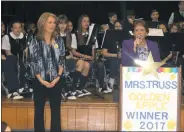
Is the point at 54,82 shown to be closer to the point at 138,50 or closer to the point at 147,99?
the point at 138,50

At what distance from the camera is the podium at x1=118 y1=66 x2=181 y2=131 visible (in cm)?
305

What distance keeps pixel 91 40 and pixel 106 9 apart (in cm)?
333

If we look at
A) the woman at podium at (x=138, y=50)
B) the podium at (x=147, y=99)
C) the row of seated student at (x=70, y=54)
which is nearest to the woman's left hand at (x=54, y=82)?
the woman at podium at (x=138, y=50)

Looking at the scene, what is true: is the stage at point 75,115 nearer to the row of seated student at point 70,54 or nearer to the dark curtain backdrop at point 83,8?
the row of seated student at point 70,54

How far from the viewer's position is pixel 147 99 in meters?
3.07

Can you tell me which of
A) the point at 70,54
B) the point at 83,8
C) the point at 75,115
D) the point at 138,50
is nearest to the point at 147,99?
the point at 138,50

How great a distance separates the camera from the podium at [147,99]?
3049mm

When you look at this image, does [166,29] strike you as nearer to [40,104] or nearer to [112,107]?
[112,107]

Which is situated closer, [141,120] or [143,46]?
[141,120]

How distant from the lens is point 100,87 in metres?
5.51

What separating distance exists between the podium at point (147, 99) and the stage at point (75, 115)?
1385 millimetres

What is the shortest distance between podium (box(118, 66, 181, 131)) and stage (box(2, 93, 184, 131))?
139 centimetres

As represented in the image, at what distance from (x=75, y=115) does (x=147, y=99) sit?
156 cm

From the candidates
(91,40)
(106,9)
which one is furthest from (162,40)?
(106,9)
